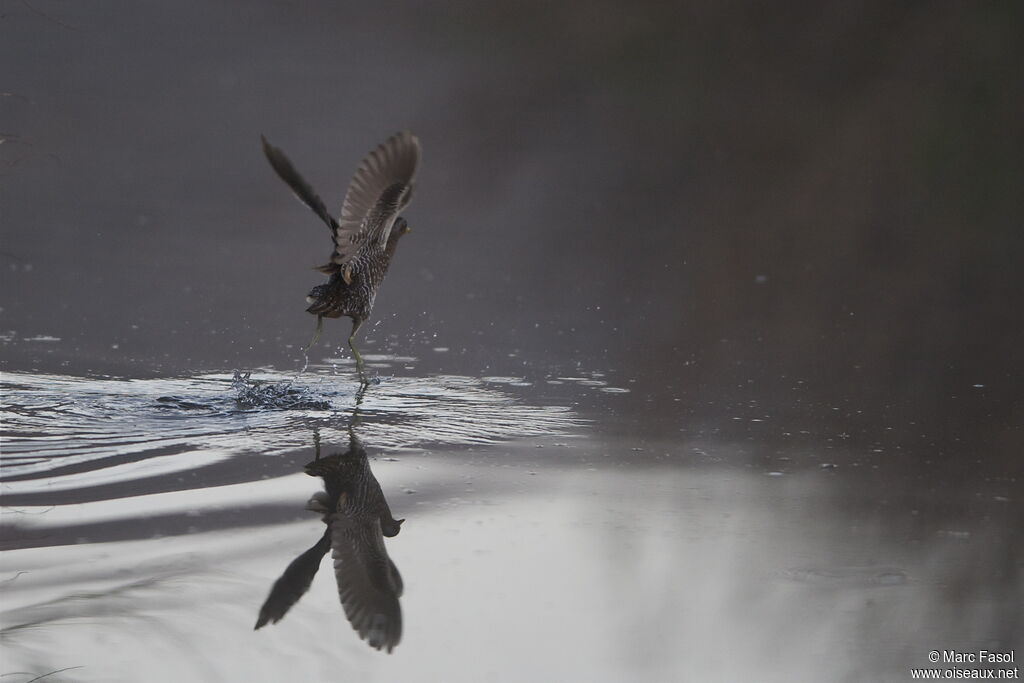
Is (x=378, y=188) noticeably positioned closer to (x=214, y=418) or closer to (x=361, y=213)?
(x=361, y=213)

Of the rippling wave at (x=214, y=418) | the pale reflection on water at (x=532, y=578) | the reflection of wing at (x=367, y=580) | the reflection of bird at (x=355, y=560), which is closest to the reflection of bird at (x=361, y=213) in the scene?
the rippling wave at (x=214, y=418)

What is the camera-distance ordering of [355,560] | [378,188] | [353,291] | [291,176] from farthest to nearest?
1. [353,291]
2. [378,188]
3. [291,176]
4. [355,560]

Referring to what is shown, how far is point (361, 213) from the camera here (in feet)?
12.8

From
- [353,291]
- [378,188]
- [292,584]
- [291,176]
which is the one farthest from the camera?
[353,291]

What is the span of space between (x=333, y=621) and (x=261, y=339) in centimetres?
271

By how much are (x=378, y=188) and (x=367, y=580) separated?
1.88 meters

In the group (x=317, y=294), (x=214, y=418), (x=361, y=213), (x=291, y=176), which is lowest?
(x=214, y=418)

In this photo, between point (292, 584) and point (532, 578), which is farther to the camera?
point (532, 578)

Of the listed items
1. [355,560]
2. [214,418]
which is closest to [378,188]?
[214,418]

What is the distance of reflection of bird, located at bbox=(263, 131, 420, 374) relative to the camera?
3785 mm

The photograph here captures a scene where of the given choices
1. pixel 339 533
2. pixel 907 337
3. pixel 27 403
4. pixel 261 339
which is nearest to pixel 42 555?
pixel 339 533

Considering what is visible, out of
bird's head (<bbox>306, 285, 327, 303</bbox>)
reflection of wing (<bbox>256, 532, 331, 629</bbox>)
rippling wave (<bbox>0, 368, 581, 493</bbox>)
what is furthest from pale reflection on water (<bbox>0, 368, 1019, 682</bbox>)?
bird's head (<bbox>306, 285, 327, 303</bbox>)

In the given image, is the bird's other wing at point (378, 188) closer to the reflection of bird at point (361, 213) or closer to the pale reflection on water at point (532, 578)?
the reflection of bird at point (361, 213)

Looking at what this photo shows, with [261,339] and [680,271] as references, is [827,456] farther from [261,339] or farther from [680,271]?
[680,271]
